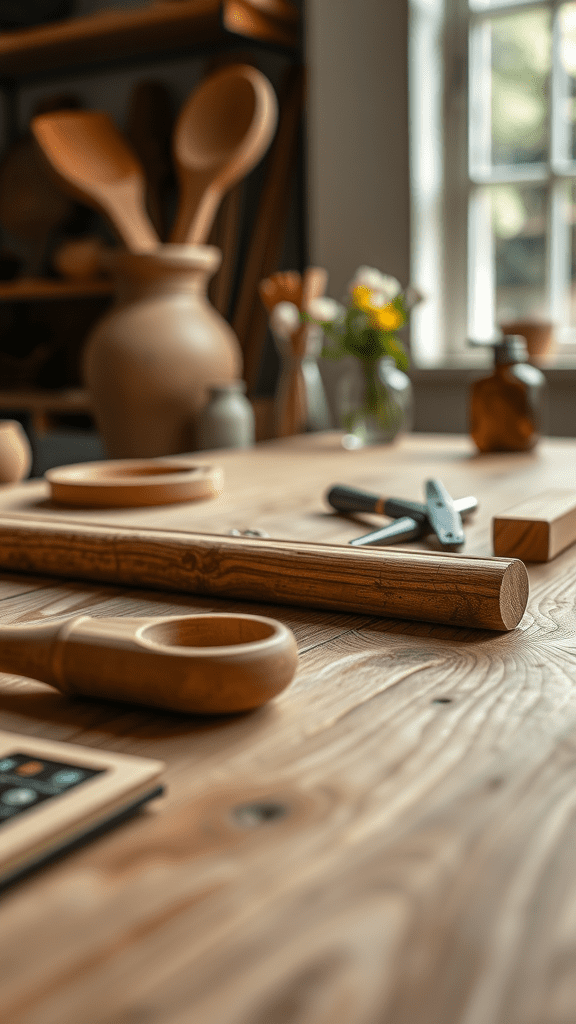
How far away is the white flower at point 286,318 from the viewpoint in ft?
5.76

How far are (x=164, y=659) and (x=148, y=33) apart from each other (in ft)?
7.91

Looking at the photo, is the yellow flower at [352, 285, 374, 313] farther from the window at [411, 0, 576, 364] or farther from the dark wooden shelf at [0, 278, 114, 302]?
the dark wooden shelf at [0, 278, 114, 302]

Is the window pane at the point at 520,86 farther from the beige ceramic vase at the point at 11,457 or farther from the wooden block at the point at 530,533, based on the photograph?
the wooden block at the point at 530,533

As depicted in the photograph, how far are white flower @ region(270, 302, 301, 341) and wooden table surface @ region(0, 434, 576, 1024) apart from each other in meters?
1.23

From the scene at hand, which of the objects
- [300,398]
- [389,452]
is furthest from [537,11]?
[389,452]

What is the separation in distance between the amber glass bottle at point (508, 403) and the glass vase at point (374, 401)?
0.22 m

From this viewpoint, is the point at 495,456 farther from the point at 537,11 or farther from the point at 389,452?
the point at 537,11

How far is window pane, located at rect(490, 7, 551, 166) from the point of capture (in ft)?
7.54

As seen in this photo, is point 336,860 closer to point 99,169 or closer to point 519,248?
point 99,169

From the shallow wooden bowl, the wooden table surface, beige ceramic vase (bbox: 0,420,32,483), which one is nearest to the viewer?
the wooden table surface

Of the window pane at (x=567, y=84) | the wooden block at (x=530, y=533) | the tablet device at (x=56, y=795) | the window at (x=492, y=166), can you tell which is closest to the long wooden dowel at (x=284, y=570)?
the wooden block at (x=530, y=533)

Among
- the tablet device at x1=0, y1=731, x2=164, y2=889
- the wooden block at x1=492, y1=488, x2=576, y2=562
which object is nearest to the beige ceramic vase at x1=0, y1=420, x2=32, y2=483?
the wooden block at x1=492, y1=488, x2=576, y2=562

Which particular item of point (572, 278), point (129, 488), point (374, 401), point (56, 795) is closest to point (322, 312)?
point (374, 401)

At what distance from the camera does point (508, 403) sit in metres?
1.42
